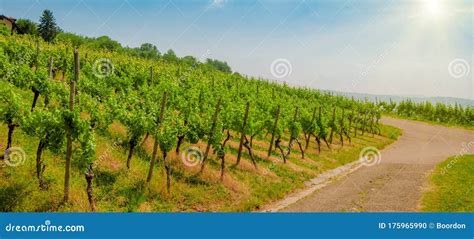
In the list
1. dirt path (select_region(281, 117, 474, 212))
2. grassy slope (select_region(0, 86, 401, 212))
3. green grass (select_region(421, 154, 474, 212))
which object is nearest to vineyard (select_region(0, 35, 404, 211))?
grassy slope (select_region(0, 86, 401, 212))

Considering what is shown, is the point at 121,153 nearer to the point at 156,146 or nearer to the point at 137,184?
the point at 156,146

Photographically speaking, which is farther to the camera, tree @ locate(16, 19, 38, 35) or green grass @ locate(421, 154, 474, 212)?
tree @ locate(16, 19, 38, 35)

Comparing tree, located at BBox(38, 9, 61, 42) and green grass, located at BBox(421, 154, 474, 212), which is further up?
tree, located at BBox(38, 9, 61, 42)

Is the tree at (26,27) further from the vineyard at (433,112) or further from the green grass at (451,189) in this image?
the green grass at (451,189)

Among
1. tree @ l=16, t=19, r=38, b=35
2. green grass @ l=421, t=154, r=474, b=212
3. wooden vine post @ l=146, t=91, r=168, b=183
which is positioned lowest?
green grass @ l=421, t=154, r=474, b=212

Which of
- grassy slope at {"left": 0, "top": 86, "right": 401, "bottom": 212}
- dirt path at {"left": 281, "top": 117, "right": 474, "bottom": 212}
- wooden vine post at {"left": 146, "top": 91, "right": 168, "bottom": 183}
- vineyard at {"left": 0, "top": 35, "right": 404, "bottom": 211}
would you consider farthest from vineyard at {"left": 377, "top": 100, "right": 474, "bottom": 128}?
wooden vine post at {"left": 146, "top": 91, "right": 168, "bottom": 183}

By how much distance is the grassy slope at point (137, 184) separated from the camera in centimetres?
1572

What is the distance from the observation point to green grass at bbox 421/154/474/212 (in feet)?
70.8

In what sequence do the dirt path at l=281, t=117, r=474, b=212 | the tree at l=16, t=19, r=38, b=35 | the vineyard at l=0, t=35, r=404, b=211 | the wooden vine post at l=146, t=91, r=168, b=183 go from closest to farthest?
the vineyard at l=0, t=35, r=404, b=211 < the wooden vine post at l=146, t=91, r=168, b=183 < the dirt path at l=281, t=117, r=474, b=212 < the tree at l=16, t=19, r=38, b=35

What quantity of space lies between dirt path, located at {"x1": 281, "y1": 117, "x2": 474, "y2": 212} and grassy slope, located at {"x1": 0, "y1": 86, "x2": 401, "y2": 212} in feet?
7.64

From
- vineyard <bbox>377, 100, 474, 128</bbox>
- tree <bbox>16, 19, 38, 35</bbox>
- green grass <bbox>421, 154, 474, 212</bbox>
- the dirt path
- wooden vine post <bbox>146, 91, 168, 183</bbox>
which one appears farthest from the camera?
tree <bbox>16, 19, 38, 35</bbox>

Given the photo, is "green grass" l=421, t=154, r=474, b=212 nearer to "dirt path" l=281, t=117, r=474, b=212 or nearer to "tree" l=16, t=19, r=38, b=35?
"dirt path" l=281, t=117, r=474, b=212

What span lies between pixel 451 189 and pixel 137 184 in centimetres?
1860

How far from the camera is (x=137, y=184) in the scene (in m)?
18.7
